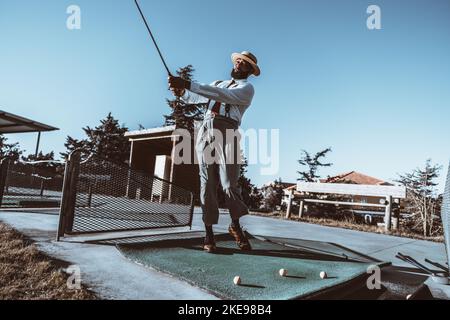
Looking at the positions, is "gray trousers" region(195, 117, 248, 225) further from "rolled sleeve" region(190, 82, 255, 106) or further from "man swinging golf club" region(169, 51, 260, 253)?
"rolled sleeve" region(190, 82, 255, 106)

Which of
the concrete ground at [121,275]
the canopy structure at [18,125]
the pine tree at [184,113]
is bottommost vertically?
the concrete ground at [121,275]

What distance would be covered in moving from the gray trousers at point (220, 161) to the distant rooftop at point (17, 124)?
12634mm

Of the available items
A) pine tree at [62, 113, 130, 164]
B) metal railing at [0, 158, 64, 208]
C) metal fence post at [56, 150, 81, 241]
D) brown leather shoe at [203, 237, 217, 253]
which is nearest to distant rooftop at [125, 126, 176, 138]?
metal railing at [0, 158, 64, 208]

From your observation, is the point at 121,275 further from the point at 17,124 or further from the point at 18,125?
the point at 18,125

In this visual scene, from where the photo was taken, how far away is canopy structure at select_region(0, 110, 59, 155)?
12.4 meters

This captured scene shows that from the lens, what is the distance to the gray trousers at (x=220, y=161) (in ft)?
9.96

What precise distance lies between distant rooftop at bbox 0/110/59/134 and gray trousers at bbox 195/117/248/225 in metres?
12.6

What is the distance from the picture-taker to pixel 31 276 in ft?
5.34

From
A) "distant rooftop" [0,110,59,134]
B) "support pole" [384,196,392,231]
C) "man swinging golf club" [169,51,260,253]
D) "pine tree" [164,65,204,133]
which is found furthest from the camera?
"pine tree" [164,65,204,133]

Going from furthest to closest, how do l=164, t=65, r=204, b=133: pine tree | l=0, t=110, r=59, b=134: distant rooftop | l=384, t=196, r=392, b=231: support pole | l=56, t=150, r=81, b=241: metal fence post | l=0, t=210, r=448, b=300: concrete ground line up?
l=164, t=65, r=204, b=133: pine tree < l=0, t=110, r=59, b=134: distant rooftop < l=384, t=196, r=392, b=231: support pole < l=56, t=150, r=81, b=241: metal fence post < l=0, t=210, r=448, b=300: concrete ground

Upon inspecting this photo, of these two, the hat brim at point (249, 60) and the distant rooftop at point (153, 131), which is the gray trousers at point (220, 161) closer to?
the hat brim at point (249, 60)

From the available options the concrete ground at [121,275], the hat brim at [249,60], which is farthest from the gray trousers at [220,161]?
the concrete ground at [121,275]

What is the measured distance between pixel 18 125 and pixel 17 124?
1.25 feet
